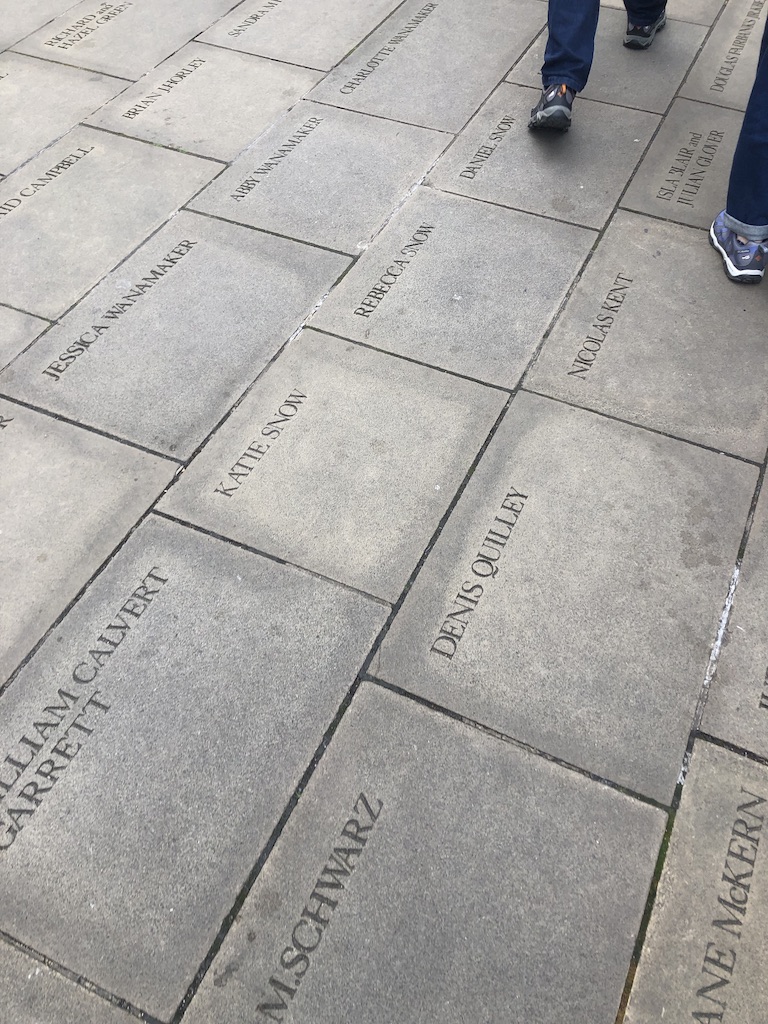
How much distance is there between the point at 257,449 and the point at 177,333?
2.76 feet

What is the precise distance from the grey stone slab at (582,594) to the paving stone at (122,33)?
4046mm

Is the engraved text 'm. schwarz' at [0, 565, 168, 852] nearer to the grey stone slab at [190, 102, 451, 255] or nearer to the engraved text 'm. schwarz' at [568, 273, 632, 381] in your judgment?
the engraved text 'm. schwarz' at [568, 273, 632, 381]

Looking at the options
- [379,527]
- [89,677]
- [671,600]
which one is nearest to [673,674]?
[671,600]

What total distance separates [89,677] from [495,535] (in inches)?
57.5

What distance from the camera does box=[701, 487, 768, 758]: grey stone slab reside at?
258cm

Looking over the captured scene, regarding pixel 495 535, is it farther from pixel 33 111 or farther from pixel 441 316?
pixel 33 111

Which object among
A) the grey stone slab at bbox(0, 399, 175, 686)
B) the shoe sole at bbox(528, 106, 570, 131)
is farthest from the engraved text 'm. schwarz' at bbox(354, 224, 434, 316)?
the grey stone slab at bbox(0, 399, 175, 686)

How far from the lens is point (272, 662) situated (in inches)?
108

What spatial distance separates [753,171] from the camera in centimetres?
392

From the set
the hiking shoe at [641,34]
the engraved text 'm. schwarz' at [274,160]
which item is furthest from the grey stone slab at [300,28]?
the hiking shoe at [641,34]

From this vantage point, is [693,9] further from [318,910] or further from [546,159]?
[318,910]

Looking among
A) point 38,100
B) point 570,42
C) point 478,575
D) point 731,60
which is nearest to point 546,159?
point 570,42

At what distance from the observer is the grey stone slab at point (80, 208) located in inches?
161

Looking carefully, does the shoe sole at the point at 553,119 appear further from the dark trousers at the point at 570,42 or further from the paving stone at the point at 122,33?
the paving stone at the point at 122,33
